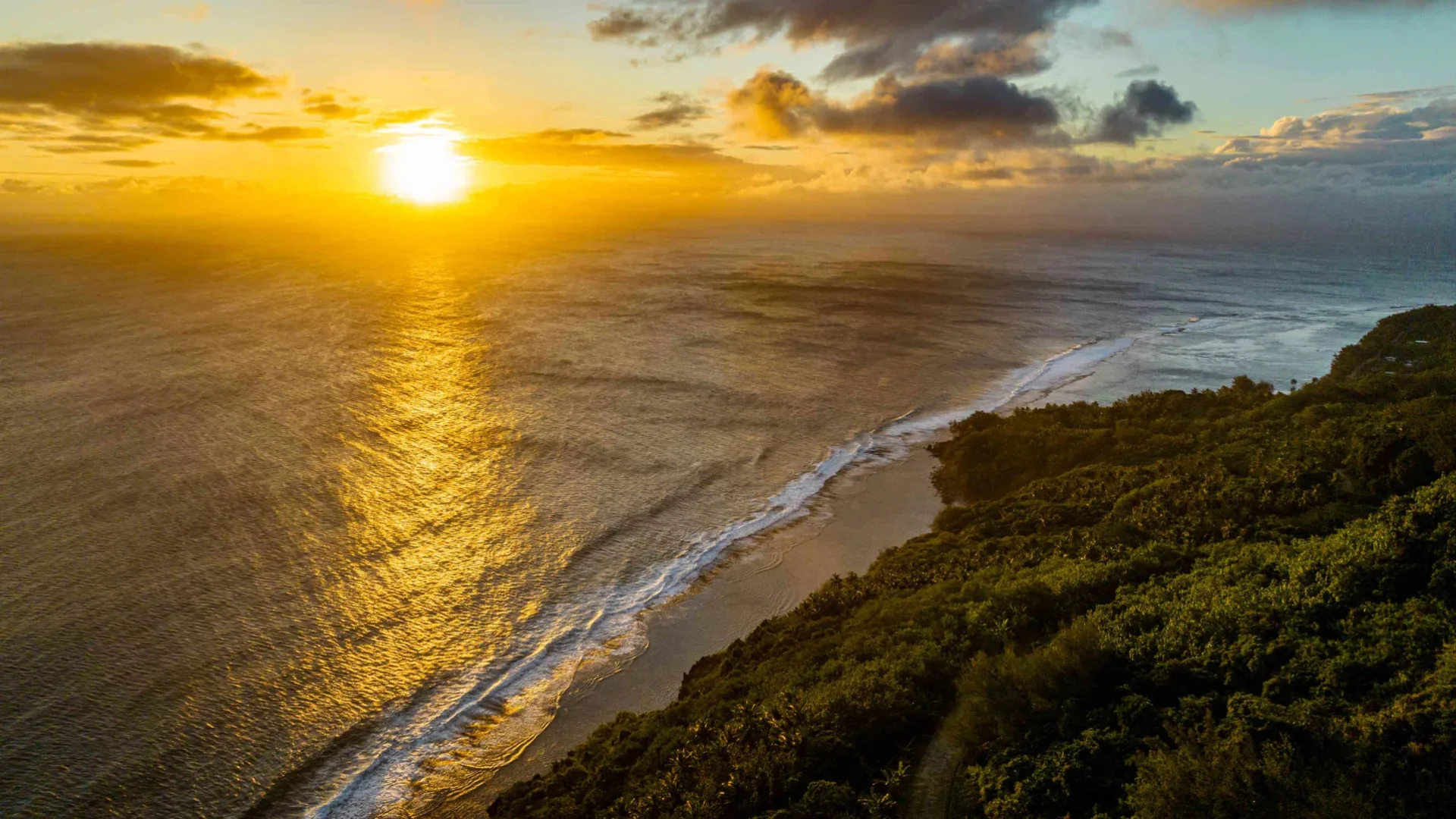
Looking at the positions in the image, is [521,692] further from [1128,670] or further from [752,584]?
[1128,670]

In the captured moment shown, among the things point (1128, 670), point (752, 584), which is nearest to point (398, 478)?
point (752, 584)

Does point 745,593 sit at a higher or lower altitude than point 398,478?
lower

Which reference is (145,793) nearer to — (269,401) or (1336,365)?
(269,401)

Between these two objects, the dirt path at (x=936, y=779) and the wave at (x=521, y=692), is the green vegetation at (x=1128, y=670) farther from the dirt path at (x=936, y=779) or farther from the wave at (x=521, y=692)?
the wave at (x=521, y=692)

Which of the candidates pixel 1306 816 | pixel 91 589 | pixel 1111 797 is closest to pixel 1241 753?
pixel 1306 816

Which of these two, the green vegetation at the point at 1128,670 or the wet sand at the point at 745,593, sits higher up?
the green vegetation at the point at 1128,670

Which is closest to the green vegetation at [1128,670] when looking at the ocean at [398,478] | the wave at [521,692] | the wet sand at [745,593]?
the wet sand at [745,593]
